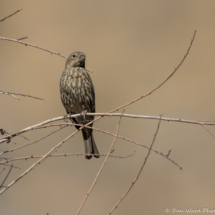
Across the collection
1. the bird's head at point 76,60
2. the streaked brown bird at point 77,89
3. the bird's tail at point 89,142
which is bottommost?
the bird's tail at point 89,142

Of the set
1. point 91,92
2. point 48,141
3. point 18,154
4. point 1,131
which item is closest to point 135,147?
point 48,141

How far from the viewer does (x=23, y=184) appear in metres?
8.09

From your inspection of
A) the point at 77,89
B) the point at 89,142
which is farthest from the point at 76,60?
the point at 89,142

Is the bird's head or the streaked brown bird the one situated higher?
the bird's head

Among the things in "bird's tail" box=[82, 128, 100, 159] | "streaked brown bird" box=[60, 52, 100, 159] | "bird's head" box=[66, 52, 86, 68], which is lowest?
"bird's tail" box=[82, 128, 100, 159]

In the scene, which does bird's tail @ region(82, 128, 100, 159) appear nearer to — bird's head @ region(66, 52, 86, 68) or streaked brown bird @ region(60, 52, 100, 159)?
streaked brown bird @ region(60, 52, 100, 159)

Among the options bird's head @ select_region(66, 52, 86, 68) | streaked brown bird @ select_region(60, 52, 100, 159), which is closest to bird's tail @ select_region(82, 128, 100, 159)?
streaked brown bird @ select_region(60, 52, 100, 159)

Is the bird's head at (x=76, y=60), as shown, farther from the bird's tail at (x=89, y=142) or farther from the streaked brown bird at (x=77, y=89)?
the bird's tail at (x=89, y=142)

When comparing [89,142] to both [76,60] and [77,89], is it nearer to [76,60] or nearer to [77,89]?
[77,89]

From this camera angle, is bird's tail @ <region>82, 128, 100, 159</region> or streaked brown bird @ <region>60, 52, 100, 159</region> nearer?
streaked brown bird @ <region>60, 52, 100, 159</region>

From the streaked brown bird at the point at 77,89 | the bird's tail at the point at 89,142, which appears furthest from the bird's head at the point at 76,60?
the bird's tail at the point at 89,142

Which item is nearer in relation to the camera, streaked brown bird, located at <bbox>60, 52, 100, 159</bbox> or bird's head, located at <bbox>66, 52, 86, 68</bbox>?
streaked brown bird, located at <bbox>60, 52, 100, 159</bbox>

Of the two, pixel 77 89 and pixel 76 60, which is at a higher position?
pixel 76 60

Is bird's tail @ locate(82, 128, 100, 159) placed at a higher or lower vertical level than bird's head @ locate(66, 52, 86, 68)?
lower
